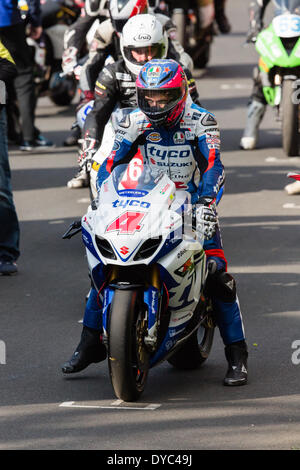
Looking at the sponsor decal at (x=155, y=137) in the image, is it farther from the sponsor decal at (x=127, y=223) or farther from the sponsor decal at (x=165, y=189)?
the sponsor decal at (x=127, y=223)

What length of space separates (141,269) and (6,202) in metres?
3.25

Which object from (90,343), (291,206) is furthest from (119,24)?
(90,343)

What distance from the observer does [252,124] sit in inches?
551

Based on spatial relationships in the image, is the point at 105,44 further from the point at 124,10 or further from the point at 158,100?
the point at 158,100

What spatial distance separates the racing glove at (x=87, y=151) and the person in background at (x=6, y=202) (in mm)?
561

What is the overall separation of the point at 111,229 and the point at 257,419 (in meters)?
1.12

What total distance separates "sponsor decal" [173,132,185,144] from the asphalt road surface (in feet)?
3.99

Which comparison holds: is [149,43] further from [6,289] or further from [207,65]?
[207,65]

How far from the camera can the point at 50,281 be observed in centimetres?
891

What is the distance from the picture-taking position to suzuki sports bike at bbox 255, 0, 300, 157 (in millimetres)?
12570

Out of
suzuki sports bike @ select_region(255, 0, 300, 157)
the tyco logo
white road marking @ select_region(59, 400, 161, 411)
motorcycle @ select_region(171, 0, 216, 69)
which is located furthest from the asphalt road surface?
motorcycle @ select_region(171, 0, 216, 69)

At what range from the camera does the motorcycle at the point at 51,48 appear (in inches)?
626

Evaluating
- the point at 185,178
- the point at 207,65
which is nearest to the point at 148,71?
the point at 185,178

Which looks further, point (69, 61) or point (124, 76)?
point (69, 61)
